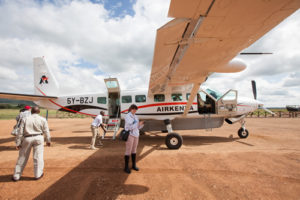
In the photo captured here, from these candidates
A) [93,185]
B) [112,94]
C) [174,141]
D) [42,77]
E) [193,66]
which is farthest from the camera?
[42,77]

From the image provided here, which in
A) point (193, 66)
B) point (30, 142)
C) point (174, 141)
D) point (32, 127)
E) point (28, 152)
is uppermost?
point (193, 66)

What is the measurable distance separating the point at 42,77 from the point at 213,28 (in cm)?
1143

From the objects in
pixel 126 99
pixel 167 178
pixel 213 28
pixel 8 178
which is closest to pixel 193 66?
pixel 213 28

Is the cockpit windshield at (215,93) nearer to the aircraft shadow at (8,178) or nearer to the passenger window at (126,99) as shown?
the passenger window at (126,99)

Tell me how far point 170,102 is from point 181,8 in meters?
5.86

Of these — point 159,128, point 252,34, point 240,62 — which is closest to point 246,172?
point 240,62

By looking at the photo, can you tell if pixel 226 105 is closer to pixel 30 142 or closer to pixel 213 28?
pixel 213 28

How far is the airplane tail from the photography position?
9328 mm

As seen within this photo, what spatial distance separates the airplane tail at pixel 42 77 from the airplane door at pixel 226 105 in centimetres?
1070

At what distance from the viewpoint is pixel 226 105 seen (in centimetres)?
730

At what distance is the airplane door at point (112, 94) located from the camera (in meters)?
7.39

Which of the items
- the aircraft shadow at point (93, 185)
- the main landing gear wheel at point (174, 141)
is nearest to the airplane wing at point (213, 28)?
the aircraft shadow at point (93, 185)

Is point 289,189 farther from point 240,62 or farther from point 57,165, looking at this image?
point 57,165

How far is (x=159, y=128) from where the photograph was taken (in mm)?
8016
